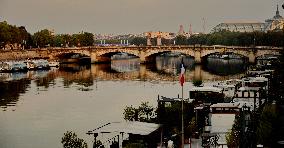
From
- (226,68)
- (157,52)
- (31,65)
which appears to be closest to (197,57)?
(157,52)

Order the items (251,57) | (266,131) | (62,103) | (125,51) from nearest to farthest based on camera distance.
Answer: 1. (266,131)
2. (62,103)
3. (251,57)
4. (125,51)

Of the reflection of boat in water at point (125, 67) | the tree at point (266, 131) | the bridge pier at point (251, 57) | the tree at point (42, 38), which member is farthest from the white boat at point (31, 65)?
the tree at point (266, 131)

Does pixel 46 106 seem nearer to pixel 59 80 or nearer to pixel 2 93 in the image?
pixel 2 93

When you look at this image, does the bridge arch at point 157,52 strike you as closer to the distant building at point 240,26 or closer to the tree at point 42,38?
the tree at point 42,38

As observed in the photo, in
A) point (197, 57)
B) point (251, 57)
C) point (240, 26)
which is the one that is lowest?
point (197, 57)

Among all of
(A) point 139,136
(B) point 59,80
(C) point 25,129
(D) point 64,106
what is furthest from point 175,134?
(B) point 59,80

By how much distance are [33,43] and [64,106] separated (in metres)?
61.2

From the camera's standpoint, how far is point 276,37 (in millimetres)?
72062

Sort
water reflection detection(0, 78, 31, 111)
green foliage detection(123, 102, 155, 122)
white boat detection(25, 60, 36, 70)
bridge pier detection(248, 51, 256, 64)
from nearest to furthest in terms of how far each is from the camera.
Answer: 1. green foliage detection(123, 102, 155, 122)
2. water reflection detection(0, 78, 31, 111)
3. white boat detection(25, 60, 36, 70)
4. bridge pier detection(248, 51, 256, 64)

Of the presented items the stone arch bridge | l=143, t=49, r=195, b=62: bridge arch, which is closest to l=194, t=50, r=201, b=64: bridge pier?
the stone arch bridge

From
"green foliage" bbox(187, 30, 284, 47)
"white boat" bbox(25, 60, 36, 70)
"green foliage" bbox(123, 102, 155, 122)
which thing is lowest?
"white boat" bbox(25, 60, 36, 70)

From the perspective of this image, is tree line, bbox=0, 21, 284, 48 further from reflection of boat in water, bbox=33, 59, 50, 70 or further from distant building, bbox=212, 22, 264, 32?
distant building, bbox=212, 22, 264, 32

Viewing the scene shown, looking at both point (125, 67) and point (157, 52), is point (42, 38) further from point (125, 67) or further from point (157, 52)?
point (125, 67)

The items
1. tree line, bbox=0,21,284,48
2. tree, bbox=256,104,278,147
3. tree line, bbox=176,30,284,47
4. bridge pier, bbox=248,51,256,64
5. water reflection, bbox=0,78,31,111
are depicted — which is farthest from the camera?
tree line, bbox=0,21,284,48
